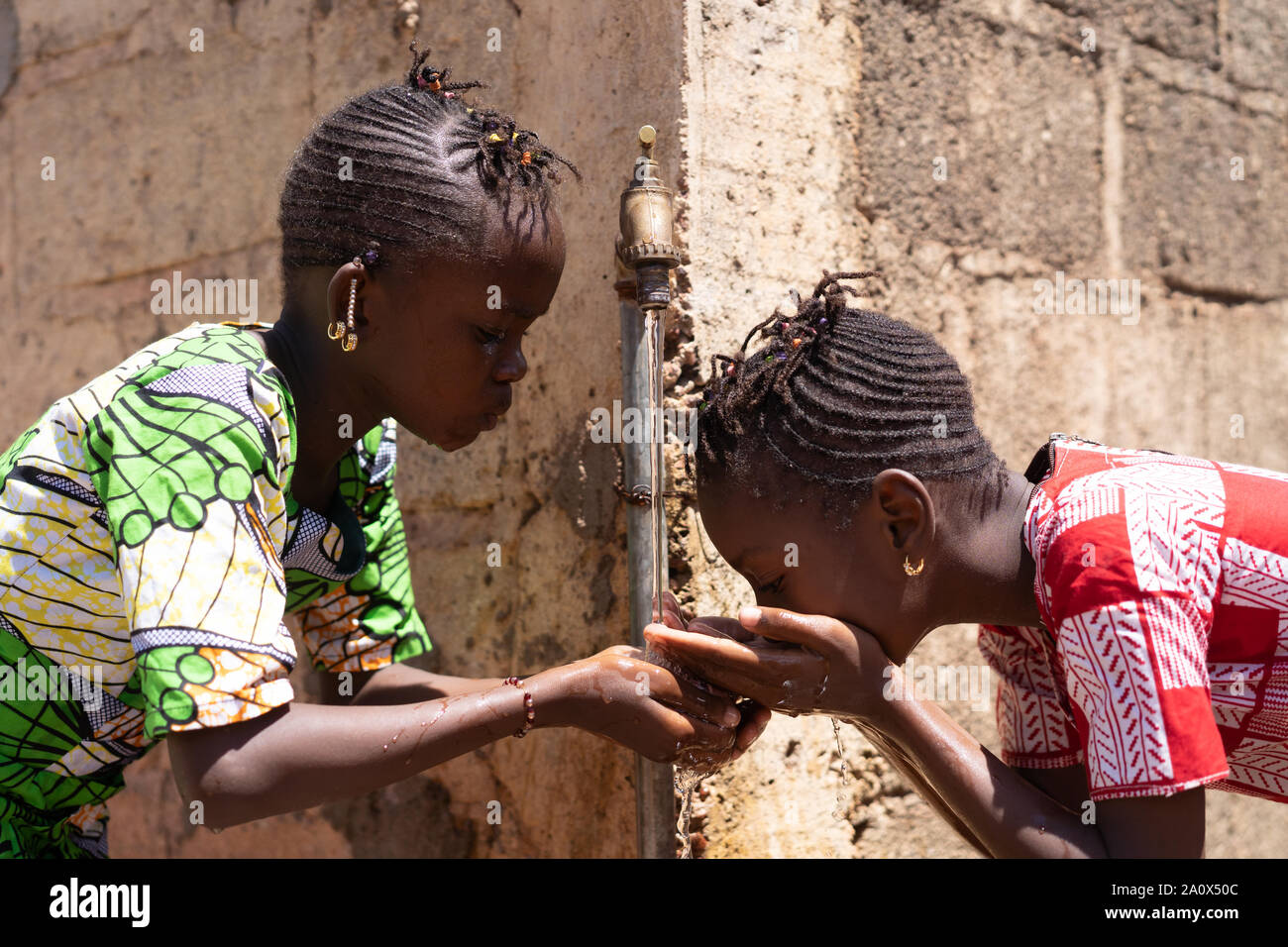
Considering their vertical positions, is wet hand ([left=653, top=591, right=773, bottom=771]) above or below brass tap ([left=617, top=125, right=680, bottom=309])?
below

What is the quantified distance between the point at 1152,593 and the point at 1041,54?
194 cm

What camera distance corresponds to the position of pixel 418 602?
2.80 metres

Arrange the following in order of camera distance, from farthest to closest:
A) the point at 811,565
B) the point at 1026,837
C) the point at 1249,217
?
the point at 1249,217, the point at 811,565, the point at 1026,837

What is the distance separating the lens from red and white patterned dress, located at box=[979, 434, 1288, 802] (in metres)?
1.49

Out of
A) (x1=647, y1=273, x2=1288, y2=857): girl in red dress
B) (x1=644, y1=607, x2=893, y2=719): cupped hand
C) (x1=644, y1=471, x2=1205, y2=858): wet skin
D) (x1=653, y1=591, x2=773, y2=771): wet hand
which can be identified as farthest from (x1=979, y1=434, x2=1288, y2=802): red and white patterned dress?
(x1=653, y1=591, x2=773, y2=771): wet hand

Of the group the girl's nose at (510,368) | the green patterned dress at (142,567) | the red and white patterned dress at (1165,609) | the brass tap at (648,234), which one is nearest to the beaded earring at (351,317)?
the green patterned dress at (142,567)

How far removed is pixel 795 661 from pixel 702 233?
0.98 meters

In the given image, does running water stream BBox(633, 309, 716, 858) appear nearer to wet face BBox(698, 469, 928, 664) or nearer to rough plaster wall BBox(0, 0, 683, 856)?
rough plaster wall BBox(0, 0, 683, 856)

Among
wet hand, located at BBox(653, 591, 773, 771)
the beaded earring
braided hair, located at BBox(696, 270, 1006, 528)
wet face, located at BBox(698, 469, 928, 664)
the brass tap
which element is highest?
the brass tap

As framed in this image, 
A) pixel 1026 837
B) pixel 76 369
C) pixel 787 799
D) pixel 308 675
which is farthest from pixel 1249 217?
pixel 76 369

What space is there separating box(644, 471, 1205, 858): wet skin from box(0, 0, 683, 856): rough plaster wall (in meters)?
0.61

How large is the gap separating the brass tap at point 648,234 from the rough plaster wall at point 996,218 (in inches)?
10.7

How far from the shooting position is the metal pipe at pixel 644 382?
2.02 meters

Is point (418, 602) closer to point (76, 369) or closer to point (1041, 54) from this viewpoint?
point (76, 369)
